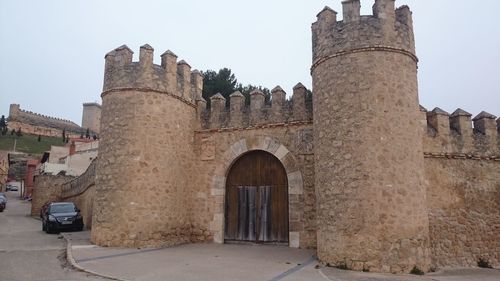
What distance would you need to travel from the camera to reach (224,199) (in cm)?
1152

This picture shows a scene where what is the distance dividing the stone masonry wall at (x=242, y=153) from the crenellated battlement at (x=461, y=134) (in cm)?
326

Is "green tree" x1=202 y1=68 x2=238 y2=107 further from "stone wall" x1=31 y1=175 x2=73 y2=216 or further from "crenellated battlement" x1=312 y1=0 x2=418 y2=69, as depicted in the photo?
"stone wall" x1=31 y1=175 x2=73 y2=216

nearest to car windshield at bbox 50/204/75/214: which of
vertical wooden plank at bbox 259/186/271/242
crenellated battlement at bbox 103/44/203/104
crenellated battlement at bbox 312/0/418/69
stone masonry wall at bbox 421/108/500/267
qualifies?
crenellated battlement at bbox 103/44/203/104

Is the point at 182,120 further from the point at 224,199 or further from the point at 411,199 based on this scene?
the point at 411,199

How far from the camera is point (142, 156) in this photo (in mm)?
10594

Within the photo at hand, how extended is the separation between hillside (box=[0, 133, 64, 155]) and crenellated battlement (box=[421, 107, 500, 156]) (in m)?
57.3

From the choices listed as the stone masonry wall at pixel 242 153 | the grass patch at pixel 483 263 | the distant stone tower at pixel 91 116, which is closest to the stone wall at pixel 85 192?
the stone masonry wall at pixel 242 153

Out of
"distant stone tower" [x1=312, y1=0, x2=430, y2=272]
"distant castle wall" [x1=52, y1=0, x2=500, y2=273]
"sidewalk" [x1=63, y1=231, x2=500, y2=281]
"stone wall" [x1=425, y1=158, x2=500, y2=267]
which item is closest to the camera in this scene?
"sidewalk" [x1=63, y1=231, x2=500, y2=281]

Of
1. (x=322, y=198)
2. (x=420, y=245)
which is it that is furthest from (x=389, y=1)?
(x=420, y=245)

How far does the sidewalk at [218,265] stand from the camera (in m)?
6.70

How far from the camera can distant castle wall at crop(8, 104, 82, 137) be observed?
6375cm

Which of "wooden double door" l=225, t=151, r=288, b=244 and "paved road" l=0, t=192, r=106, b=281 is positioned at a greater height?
"wooden double door" l=225, t=151, r=288, b=244

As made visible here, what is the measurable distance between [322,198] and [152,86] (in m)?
6.01

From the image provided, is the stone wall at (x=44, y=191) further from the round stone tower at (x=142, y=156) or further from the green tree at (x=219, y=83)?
the round stone tower at (x=142, y=156)
